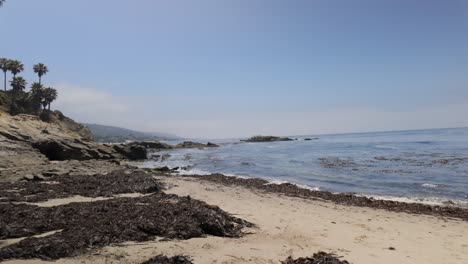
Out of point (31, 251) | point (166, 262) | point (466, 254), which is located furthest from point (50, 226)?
point (466, 254)

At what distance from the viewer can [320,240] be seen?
9.27 metres

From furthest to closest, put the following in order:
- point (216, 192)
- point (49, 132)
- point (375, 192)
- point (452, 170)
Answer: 1. point (49, 132)
2. point (452, 170)
3. point (375, 192)
4. point (216, 192)

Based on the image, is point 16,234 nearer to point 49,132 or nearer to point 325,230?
point 325,230

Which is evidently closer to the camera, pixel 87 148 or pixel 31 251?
pixel 31 251

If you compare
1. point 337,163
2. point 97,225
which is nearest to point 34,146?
point 97,225

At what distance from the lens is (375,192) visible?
2069 centimetres

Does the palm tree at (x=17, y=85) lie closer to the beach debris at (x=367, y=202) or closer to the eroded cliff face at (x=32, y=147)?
the eroded cliff face at (x=32, y=147)

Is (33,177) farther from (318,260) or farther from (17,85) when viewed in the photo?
(17,85)

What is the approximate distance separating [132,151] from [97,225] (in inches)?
1778

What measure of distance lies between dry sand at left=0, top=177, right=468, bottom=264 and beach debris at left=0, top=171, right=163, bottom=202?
14.5 ft

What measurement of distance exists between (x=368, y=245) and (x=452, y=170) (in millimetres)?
22694

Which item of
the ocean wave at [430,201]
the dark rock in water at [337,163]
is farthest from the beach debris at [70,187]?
the dark rock in water at [337,163]

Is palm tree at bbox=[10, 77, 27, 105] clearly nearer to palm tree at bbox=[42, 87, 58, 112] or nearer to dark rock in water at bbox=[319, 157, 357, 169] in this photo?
palm tree at bbox=[42, 87, 58, 112]

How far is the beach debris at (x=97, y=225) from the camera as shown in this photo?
712cm
